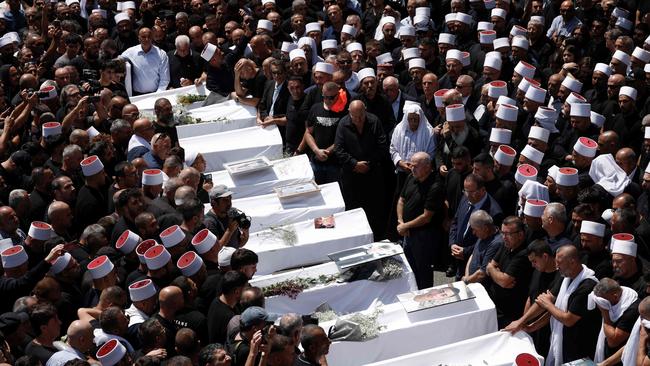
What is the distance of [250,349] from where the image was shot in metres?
6.79

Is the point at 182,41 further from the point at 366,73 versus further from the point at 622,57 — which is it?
the point at 622,57

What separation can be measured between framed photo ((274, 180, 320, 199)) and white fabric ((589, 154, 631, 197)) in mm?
2829

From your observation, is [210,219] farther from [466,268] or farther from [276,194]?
[466,268]

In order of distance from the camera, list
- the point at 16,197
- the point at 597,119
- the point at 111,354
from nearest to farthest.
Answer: the point at 111,354 < the point at 16,197 < the point at 597,119

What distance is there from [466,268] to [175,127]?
3.97 meters

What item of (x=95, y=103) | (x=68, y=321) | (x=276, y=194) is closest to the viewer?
(x=68, y=321)

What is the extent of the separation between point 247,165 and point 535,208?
338 cm

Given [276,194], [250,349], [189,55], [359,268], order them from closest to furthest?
1. [250,349]
2. [359,268]
3. [276,194]
4. [189,55]

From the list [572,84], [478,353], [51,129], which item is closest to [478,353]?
[478,353]

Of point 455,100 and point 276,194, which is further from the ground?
point 455,100

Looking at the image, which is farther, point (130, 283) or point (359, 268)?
point (359, 268)

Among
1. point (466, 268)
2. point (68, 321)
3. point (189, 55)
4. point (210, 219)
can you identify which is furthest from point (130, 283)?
point (189, 55)

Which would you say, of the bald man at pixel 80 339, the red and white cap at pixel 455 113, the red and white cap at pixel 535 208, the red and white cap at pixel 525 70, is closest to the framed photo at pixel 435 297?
the red and white cap at pixel 535 208

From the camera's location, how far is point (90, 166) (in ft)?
31.7
